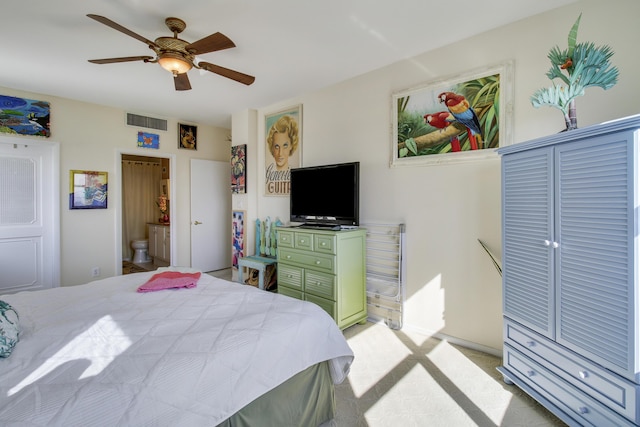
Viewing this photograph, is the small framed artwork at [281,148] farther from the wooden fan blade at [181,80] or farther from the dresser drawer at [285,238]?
the wooden fan blade at [181,80]

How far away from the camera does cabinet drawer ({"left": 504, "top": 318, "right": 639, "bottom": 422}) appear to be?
4.54 feet

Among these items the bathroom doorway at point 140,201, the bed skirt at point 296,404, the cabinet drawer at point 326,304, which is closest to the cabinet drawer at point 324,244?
the cabinet drawer at point 326,304

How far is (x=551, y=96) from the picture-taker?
1772mm

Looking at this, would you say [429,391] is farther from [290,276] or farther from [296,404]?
[290,276]

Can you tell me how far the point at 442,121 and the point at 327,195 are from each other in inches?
51.5

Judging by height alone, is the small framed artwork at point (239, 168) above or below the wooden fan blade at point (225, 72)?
below

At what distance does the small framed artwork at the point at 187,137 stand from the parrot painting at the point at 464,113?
4.05 meters

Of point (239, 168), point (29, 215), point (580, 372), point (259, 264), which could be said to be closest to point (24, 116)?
point (29, 215)

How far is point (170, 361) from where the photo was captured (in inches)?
44.2

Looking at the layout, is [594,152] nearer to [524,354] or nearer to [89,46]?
[524,354]

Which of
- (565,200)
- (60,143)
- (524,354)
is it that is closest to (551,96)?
(565,200)

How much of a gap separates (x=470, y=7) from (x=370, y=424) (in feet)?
9.30

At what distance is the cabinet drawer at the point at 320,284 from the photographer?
2.83 metres

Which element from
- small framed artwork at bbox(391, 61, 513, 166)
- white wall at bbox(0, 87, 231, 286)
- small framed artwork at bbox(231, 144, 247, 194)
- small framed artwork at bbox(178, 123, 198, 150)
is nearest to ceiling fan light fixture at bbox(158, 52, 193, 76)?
small framed artwork at bbox(391, 61, 513, 166)
